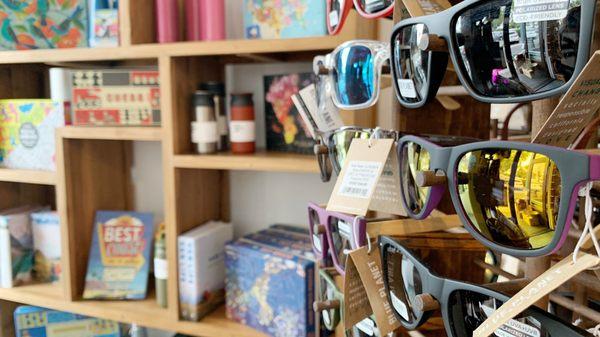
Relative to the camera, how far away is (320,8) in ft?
3.67

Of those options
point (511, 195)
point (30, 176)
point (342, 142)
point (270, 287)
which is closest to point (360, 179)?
point (342, 142)

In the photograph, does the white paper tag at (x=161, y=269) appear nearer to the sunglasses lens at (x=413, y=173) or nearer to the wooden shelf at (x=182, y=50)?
the wooden shelf at (x=182, y=50)

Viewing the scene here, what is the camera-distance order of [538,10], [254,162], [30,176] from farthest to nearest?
1. [30,176]
2. [254,162]
3. [538,10]

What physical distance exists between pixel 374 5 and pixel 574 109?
1.09 feet

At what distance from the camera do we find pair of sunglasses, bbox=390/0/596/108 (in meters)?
0.42

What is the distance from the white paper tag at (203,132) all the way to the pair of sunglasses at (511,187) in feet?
2.50

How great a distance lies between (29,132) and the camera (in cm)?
143

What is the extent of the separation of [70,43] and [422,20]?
120 centimetres

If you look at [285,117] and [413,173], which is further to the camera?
[285,117]

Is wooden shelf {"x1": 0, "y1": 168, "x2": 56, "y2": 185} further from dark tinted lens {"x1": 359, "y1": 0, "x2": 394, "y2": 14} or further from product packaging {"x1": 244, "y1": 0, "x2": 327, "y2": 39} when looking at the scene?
dark tinted lens {"x1": 359, "y1": 0, "x2": 394, "y2": 14}

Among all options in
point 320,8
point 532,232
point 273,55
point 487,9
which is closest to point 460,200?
point 532,232

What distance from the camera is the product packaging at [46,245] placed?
59.2 inches

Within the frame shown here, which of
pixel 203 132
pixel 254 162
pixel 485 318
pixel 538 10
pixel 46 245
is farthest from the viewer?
pixel 46 245

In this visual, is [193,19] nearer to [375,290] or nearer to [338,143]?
[338,143]
